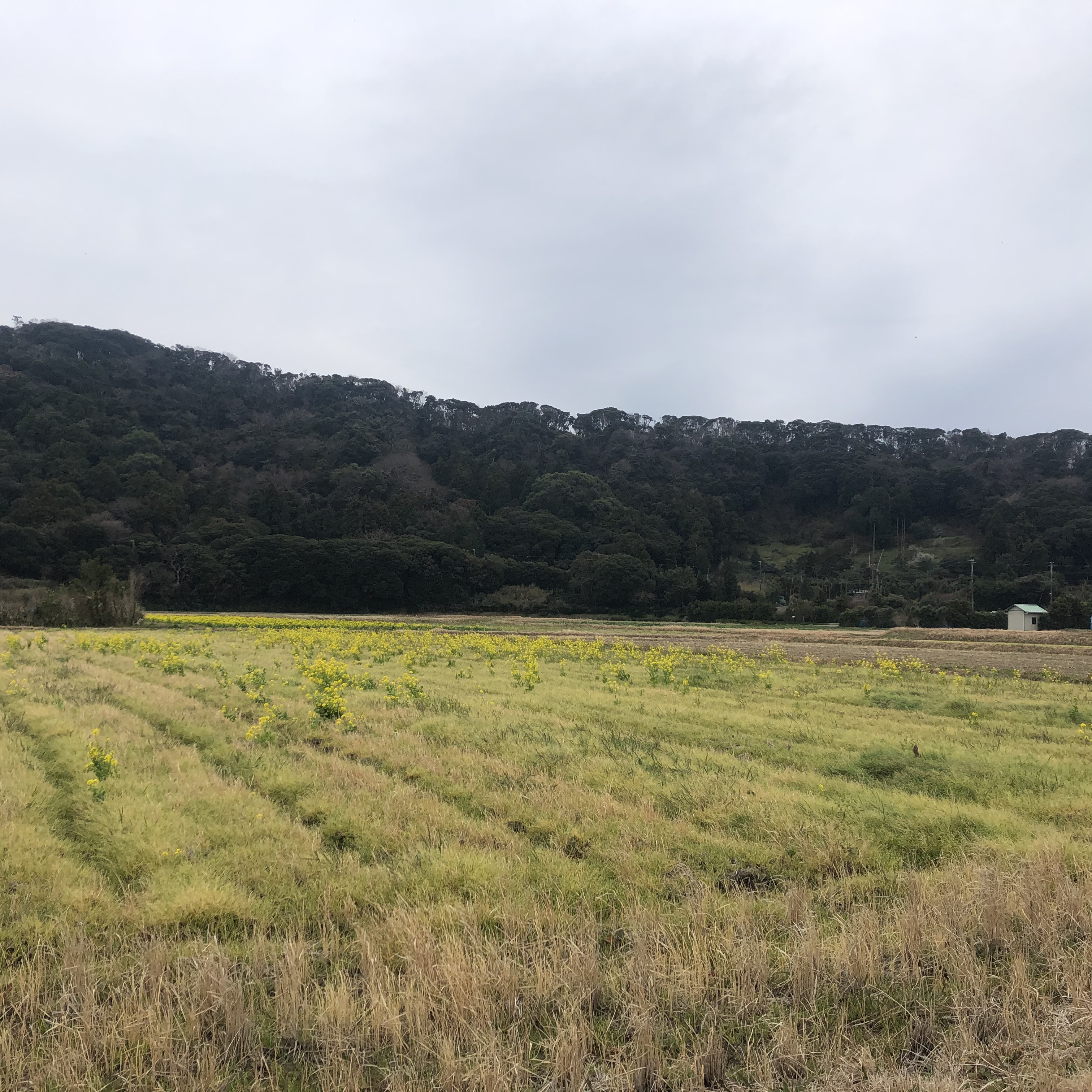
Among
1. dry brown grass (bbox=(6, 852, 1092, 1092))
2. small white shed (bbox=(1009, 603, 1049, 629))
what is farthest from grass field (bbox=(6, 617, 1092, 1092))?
small white shed (bbox=(1009, 603, 1049, 629))

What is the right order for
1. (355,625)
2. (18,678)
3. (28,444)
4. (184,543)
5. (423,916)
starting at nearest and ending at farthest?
1. (423,916)
2. (18,678)
3. (355,625)
4. (184,543)
5. (28,444)

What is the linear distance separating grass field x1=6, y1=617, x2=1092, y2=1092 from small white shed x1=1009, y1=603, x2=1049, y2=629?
55.0m

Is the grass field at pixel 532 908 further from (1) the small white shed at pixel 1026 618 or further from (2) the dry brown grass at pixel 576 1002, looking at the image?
(1) the small white shed at pixel 1026 618

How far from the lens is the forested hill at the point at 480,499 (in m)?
69.4

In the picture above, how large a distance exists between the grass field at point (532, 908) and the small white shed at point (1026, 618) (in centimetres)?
5503

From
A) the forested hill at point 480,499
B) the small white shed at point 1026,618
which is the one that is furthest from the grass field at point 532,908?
the forested hill at point 480,499

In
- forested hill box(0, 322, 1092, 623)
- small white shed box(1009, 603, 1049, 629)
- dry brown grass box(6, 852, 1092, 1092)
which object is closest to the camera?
dry brown grass box(6, 852, 1092, 1092)

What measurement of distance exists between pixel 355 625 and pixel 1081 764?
41142 mm

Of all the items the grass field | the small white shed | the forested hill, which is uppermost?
the forested hill

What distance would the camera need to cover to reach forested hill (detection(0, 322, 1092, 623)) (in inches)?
2731

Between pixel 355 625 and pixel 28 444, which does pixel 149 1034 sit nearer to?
pixel 355 625

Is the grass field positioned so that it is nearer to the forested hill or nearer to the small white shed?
the small white shed

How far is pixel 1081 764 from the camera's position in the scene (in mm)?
7855

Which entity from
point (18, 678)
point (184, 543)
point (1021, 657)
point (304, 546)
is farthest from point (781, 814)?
point (184, 543)
